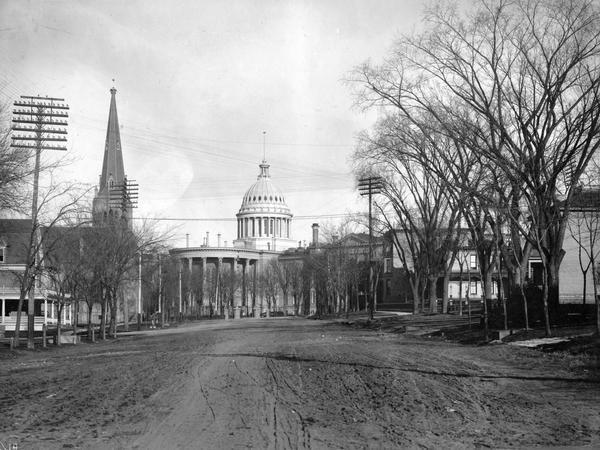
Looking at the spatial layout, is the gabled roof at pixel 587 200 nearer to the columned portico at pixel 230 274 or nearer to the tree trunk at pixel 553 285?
the tree trunk at pixel 553 285

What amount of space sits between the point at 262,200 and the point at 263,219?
14.8 feet

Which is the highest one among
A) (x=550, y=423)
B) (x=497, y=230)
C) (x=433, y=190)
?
(x=433, y=190)

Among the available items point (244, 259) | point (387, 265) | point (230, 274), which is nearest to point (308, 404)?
point (387, 265)

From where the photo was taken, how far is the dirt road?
8.79 m

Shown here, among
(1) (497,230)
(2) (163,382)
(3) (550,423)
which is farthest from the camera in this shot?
(1) (497,230)

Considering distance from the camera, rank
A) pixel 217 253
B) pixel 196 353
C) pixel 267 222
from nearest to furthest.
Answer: pixel 196 353, pixel 217 253, pixel 267 222

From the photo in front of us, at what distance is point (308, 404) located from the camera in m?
11.2

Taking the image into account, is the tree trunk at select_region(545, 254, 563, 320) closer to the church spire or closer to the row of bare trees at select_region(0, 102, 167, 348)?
the row of bare trees at select_region(0, 102, 167, 348)

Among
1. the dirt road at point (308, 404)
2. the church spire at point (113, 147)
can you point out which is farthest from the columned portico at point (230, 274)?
the dirt road at point (308, 404)

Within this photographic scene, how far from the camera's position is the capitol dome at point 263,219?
148 meters

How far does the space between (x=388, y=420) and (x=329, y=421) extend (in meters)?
0.82

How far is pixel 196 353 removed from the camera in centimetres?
2234

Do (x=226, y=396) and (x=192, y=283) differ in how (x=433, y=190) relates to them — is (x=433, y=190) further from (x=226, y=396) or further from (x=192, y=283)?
(x=192, y=283)

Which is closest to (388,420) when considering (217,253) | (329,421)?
(329,421)
